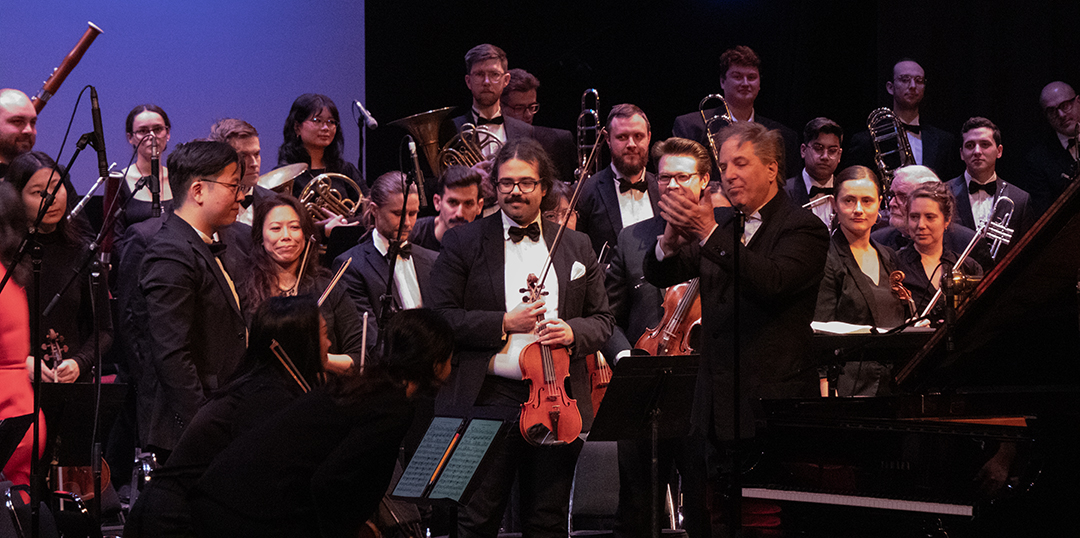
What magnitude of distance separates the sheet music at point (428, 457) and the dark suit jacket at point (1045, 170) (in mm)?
5047

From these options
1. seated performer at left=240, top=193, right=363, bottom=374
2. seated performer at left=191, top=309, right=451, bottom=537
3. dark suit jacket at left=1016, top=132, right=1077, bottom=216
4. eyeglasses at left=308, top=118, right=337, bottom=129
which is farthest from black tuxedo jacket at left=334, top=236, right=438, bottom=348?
dark suit jacket at left=1016, top=132, right=1077, bottom=216

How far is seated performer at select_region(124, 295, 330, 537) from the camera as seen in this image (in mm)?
2793

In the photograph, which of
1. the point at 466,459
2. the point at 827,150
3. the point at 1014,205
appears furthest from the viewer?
the point at 1014,205

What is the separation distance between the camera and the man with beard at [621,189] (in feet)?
17.7

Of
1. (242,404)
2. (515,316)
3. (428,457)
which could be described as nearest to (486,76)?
(515,316)

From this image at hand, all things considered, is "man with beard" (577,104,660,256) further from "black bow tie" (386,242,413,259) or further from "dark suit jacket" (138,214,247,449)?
"dark suit jacket" (138,214,247,449)

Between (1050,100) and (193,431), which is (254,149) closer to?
(193,431)

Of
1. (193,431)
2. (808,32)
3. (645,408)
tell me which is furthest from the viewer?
(808,32)

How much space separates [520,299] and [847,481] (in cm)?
141

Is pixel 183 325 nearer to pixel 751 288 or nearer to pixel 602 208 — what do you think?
pixel 751 288

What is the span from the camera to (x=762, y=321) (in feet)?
11.1

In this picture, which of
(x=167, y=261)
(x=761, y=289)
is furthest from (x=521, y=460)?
(x=167, y=261)

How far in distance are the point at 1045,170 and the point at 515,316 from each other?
4.80m

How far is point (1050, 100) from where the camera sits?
23.5 feet
